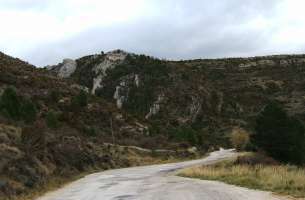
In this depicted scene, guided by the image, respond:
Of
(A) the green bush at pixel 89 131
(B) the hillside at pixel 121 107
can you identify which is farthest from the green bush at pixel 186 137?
(A) the green bush at pixel 89 131

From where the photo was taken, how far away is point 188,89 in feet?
445

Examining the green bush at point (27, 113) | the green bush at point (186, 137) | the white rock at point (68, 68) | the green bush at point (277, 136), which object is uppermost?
the white rock at point (68, 68)

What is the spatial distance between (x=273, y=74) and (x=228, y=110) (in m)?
31.9

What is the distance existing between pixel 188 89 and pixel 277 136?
278 ft

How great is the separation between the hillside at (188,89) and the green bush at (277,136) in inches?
2049

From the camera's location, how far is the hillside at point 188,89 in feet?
416

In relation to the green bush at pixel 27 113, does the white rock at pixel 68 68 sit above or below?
above

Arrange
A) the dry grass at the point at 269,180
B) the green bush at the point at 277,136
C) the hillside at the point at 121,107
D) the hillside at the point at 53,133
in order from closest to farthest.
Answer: the dry grass at the point at 269,180
the hillside at the point at 53,133
the hillside at the point at 121,107
the green bush at the point at 277,136

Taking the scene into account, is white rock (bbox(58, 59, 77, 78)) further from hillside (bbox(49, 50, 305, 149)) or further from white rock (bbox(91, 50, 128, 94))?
white rock (bbox(91, 50, 128, 94))

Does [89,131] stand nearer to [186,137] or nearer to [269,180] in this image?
[186,137]

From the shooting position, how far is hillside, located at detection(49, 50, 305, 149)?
416ft

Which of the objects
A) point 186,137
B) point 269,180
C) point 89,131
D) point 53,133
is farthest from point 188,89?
point 269,180

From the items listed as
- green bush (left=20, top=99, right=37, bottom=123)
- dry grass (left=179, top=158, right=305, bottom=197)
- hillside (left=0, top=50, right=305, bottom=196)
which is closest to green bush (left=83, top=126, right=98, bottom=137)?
hillside (left=0, top=50, right=305, bottom=196)

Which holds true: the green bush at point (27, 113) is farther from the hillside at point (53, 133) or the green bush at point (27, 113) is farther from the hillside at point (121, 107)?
the hillside at point (121, 107)
